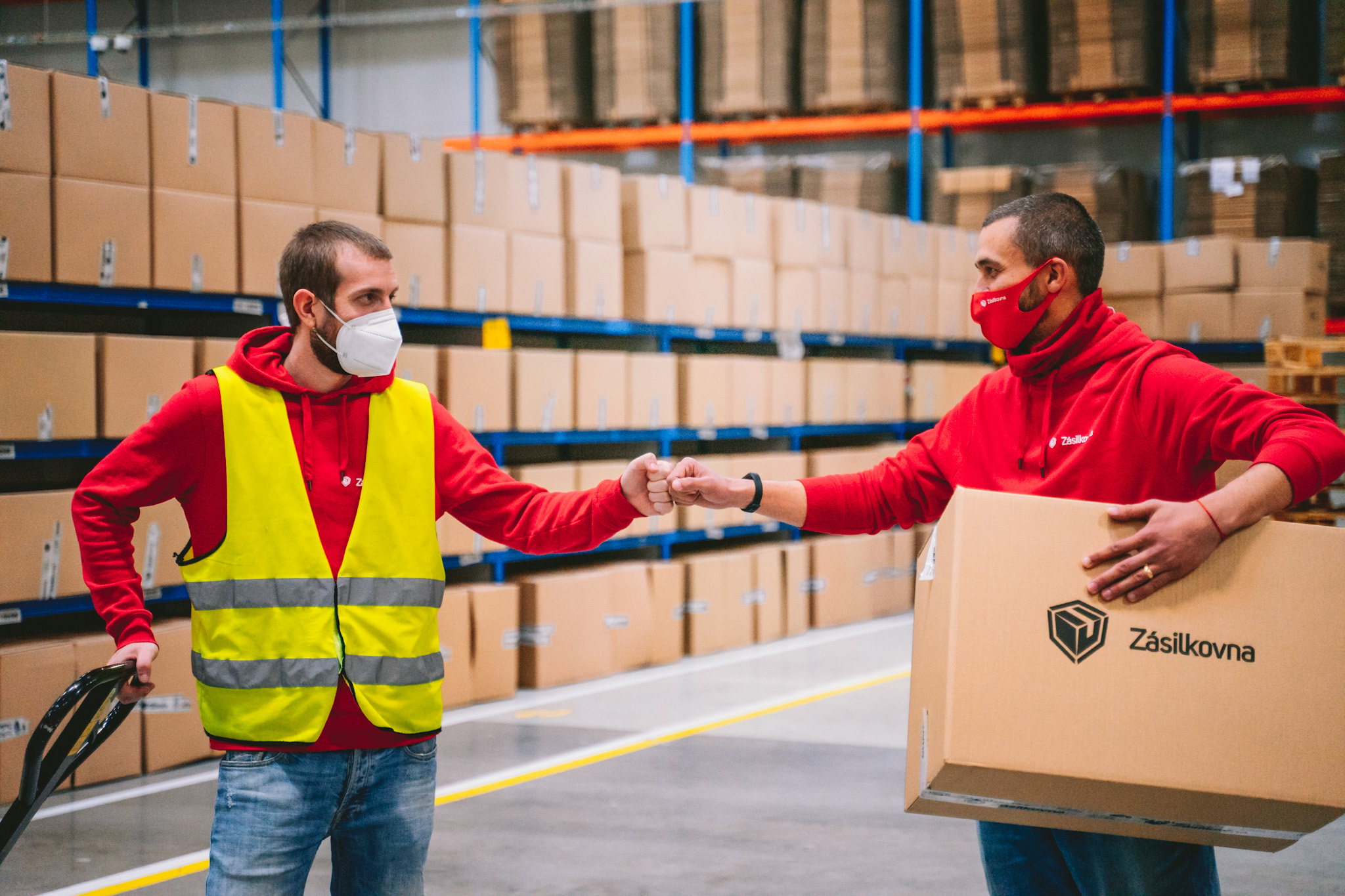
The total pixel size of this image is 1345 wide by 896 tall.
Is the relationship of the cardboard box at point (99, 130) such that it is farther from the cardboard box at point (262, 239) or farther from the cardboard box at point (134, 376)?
the cardboard box at point (134, 376)

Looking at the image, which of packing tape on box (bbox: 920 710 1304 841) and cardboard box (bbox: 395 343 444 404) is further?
cardboard box (bbox: 395 343 444 404)

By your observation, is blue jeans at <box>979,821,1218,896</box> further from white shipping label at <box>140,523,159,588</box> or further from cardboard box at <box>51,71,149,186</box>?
cardboard box at <box>51,71,149,186</box>

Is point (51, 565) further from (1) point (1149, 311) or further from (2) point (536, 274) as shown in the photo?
(1) point (1149, 311)

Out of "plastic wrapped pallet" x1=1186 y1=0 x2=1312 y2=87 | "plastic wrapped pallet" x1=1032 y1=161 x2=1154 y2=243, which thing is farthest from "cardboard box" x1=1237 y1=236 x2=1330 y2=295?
"plastic wrapped pallet" x1=1186 y1=0 x2=1312 y2=87

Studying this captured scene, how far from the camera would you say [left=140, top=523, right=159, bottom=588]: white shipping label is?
5.32 m

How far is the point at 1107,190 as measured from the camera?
457 inches

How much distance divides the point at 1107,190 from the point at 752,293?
4685 mm

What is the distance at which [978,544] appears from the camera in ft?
6.87

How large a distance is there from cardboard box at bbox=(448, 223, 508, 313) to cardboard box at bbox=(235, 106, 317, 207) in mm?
886

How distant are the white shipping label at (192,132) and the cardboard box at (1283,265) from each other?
8.13 meters

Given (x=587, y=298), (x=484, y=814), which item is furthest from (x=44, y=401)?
(x=587, y=298)

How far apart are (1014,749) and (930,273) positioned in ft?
28.1

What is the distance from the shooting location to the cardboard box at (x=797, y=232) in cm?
877

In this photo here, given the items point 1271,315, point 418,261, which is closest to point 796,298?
point 418,261
